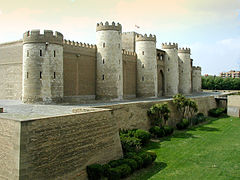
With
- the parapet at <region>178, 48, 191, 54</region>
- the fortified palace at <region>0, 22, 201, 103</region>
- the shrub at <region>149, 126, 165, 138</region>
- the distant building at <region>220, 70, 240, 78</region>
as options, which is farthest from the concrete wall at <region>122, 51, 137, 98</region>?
the distant building at <region>220, 70, 240, 78</region>

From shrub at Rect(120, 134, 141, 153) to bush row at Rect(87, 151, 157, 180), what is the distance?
3.33ft

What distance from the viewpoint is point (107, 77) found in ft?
102

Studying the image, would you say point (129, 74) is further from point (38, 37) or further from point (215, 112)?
point (38, 37)

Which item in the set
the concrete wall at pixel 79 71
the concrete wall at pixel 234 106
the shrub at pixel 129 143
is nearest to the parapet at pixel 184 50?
the concrete wall at pixel 234 106

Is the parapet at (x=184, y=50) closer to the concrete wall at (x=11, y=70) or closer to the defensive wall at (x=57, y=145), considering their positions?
the concrete wall at (x=11, y=70)

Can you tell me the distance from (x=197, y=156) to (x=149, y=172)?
17.2 feet

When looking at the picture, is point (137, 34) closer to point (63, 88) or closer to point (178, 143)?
point (63, 88)

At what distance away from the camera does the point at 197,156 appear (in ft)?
64.2

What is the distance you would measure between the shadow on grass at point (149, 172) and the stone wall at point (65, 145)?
189 centimetres

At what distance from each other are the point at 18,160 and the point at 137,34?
31793mm

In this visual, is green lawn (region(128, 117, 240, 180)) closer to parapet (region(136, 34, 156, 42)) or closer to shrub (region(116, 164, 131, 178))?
shrub (region(116, 164, 131, 178))

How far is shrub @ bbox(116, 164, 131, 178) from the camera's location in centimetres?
1478

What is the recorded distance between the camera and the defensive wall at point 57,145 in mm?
11188

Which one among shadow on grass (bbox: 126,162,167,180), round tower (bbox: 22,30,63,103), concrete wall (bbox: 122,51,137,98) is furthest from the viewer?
concrete wall (bbox: 122,51,137,98)
